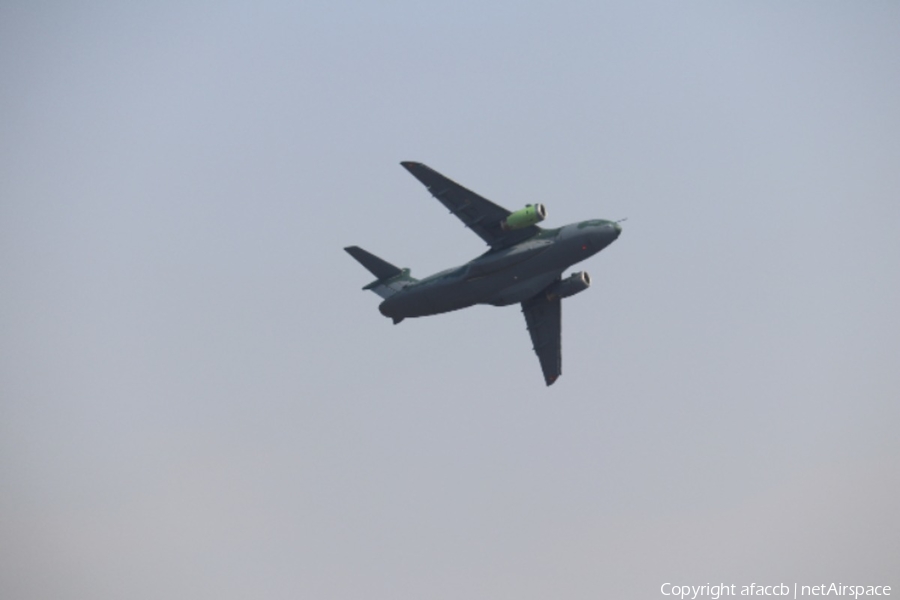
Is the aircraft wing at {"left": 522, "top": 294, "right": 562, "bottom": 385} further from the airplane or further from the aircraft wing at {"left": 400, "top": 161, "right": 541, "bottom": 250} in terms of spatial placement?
the aircraft wing at {"left": 400, "top": 161, "right": 541, "bottom": 250}

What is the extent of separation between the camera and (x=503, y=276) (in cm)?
7819

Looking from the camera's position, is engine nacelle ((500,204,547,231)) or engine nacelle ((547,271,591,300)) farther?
engine nacelle ((547,271,591,300))

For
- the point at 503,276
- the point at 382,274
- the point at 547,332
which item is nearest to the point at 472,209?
the point at 503,276

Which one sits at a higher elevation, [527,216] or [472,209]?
[472,209]

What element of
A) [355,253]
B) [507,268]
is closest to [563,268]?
[507,268]

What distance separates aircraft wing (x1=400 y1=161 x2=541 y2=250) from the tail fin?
24.8ft

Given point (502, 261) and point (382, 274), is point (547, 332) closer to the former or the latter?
point (502, 261)

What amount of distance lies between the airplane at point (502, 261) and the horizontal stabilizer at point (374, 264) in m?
2.77

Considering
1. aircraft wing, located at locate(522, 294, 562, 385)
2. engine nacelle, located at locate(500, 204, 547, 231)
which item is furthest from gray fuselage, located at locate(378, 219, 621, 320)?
aircraft wing, located at locate(522, 294, 562, 385)

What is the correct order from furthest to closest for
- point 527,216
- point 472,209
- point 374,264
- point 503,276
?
point 374,264
point 503,276
point 472,209
point 527,216

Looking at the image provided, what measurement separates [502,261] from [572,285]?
500 centimetres

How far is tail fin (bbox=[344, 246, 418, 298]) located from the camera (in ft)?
275

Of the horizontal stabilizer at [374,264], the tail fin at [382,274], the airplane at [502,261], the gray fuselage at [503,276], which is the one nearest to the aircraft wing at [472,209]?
the airplane at [502,261]

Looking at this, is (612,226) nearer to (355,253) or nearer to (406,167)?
(406,167)
